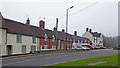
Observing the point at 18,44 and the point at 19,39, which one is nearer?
the point at 18,44

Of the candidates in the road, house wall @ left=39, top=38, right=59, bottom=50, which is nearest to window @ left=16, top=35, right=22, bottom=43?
house wall @ left=39, top=38, right=59, bottom=50

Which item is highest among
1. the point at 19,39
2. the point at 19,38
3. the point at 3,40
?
the point at 19,38

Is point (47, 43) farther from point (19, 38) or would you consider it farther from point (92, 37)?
point (92, 37)

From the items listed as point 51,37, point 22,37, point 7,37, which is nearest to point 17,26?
point 22,37

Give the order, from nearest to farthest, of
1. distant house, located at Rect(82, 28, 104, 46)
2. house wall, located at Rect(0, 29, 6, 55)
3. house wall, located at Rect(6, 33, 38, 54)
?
Result: house wall, located at Rect(0, 29, 6, 55) → house wall, located at Rect(6, 33, 38, 54) → distant house, located at Rect(82, 28, 104, 46)

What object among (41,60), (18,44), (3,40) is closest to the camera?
(41,60)

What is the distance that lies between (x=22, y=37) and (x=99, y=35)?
68.5m

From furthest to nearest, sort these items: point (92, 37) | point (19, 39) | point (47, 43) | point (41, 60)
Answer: point (92, 37) → point (47, 43) → point (19, 39) → point (41, 60)

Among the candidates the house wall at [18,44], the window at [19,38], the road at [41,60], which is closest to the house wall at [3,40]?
the house wall at [18,44]

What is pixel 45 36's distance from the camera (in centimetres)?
4556

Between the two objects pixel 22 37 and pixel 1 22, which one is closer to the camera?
pixel 1 22

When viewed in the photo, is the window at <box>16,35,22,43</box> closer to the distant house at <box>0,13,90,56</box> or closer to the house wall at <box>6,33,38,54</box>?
the distant house at <box>0,13,90,56</box>

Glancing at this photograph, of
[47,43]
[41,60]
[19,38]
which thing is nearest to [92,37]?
[47,43]

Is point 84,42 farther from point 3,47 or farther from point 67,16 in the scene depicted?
point 3,47
